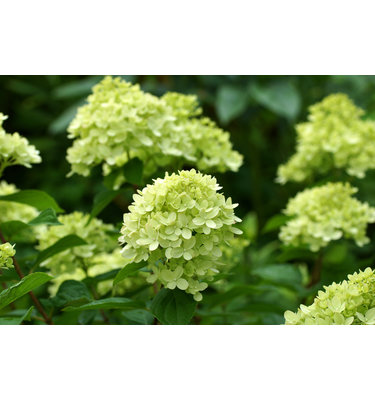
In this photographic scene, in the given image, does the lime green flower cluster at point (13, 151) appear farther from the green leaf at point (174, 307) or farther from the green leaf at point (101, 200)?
the green leaf at point (174, 307)

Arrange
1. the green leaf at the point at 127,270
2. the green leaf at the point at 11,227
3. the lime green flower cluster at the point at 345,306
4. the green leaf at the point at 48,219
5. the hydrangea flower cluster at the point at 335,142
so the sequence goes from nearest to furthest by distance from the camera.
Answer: the lime green flower cluster at the point at 345,306, the green leaf at the point at 127,270, the green leaf at the point at 48,219, the green leaf at the point at 11,227, the hydrangea flower cluster at the point at 335,142

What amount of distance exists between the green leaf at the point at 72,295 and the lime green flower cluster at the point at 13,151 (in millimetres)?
306

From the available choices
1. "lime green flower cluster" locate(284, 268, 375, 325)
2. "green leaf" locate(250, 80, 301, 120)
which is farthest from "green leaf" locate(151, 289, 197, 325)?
"green leaf" locate(250, 80, 301, 120)

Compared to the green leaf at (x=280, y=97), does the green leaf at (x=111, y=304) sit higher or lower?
higher

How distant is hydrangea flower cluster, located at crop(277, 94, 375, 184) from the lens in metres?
1.85

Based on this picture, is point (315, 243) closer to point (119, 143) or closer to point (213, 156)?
point (213, 156)

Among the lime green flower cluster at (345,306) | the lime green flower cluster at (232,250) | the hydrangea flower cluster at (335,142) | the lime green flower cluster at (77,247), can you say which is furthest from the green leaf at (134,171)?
the hydrangea flower cluster at (335,142)

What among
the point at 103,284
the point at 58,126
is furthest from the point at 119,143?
the point at 58,126

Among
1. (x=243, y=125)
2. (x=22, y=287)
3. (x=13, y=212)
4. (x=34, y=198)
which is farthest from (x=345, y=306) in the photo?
(x=243, y=125)

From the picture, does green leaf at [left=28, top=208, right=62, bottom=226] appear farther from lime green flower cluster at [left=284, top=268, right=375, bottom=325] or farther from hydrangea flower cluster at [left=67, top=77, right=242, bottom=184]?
lime green flower cluster at [left=284, top=268, right=375, bottom=325]

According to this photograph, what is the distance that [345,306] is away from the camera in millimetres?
971

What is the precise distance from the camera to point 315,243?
162 cm

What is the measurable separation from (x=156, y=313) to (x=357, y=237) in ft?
2.59

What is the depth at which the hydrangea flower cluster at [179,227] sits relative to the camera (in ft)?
3.25
